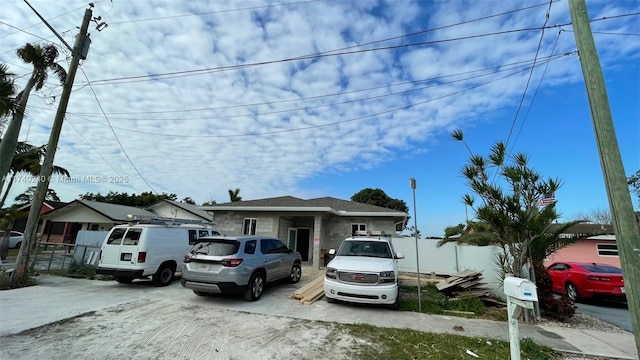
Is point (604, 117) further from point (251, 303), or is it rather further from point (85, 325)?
point (85, 325)

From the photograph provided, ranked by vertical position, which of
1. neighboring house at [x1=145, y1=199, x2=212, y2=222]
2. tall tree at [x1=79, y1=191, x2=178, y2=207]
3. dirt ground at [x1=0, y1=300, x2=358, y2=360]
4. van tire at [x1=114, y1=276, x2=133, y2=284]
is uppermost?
tall tree at [x1=79, y1=191, x2=178, y2=207]

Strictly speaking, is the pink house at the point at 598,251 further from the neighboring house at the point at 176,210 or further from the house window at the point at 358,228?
the neighboring house at the point at 176,210

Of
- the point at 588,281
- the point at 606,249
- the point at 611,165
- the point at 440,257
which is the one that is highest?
the point at 611,165

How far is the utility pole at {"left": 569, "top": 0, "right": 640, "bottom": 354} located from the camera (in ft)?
11.6

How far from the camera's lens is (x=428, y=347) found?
479 centimetres

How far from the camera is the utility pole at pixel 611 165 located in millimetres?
3529

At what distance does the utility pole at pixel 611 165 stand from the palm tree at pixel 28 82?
15.1 meters

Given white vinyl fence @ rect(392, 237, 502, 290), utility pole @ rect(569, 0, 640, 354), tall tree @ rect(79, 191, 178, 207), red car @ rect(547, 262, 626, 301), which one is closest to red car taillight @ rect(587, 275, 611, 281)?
red car @ rect(547, 262, 626, 301)

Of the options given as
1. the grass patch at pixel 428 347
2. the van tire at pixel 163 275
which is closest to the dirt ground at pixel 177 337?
the grass patch at pixel 428 347

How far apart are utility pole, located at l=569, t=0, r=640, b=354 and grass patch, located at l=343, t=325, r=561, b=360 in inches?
63.4

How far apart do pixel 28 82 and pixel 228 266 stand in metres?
11.4

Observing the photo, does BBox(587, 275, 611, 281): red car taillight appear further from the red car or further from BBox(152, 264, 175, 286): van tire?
BBox(152, 264, 175, 286): van tire

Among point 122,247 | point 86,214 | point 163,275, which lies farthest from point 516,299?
point 86,214

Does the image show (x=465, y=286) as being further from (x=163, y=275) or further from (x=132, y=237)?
(x=132, y=237)
